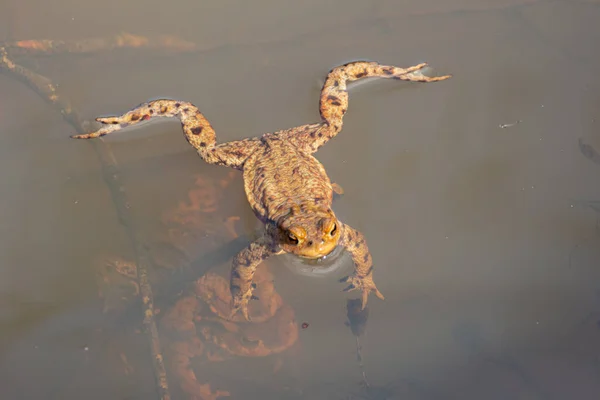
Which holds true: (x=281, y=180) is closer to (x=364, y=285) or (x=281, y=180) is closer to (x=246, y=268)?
(x=246, y=268)

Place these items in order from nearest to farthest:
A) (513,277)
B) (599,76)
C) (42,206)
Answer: (513,277)
(42,206)
(599,76)

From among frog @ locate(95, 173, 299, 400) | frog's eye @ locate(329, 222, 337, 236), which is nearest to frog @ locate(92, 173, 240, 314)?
frog @ locate(95, 173, 299, 400)

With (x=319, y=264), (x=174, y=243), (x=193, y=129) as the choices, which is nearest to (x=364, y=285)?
(x=319, y=264)

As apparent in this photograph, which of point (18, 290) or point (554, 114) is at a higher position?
point (554, 114)

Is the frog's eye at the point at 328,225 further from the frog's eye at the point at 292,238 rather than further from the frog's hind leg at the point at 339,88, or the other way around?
the frog's hind leg at the point at 339,88

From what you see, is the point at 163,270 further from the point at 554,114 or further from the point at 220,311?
the point at 554,114

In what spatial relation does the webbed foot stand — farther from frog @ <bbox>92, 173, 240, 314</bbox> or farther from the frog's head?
frog @ <bbox>92, 173, 240, 314</bbox>

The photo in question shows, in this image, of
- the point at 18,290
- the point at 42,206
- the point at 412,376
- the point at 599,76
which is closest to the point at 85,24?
the point at 42,206
